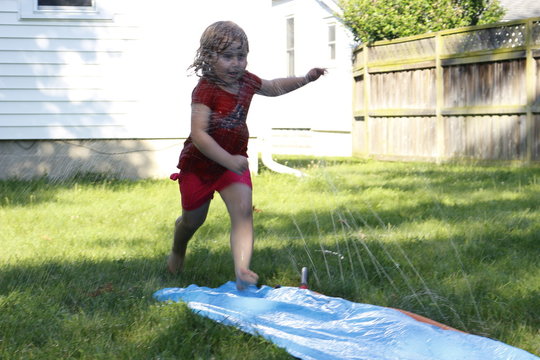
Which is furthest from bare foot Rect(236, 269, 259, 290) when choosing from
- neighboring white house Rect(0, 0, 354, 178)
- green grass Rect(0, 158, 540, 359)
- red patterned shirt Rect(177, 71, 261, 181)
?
neighboring white house Rect(0, 0, 354, 178)

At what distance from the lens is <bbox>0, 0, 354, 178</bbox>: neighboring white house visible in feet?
32.9

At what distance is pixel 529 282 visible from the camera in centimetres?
436

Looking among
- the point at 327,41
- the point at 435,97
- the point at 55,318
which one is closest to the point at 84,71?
the point at 435,97

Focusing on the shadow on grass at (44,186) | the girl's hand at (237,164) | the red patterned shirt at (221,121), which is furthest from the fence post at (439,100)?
the girl's hand at (237,164)

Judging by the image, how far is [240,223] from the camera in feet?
13.5

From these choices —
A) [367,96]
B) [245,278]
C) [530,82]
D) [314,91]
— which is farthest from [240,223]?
[314,91]

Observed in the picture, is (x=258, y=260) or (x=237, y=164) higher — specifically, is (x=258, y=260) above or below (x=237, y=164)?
below

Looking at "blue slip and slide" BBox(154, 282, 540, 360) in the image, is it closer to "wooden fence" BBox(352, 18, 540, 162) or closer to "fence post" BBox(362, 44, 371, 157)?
"wooden fence" BBox(352, 18, 540, 162)

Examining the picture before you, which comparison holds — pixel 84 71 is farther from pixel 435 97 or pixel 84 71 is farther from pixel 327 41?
pixel 327 41

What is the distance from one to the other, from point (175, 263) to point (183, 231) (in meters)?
0.29

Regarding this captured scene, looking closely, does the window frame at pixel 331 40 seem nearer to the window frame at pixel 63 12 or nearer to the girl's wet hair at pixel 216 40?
the window frame at pixel 63 12

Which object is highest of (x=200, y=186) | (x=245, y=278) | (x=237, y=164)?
(x=237, y=164)

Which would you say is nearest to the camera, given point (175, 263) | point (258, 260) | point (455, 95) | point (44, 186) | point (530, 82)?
point (175, 263)

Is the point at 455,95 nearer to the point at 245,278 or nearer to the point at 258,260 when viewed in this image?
the point at 258,260
